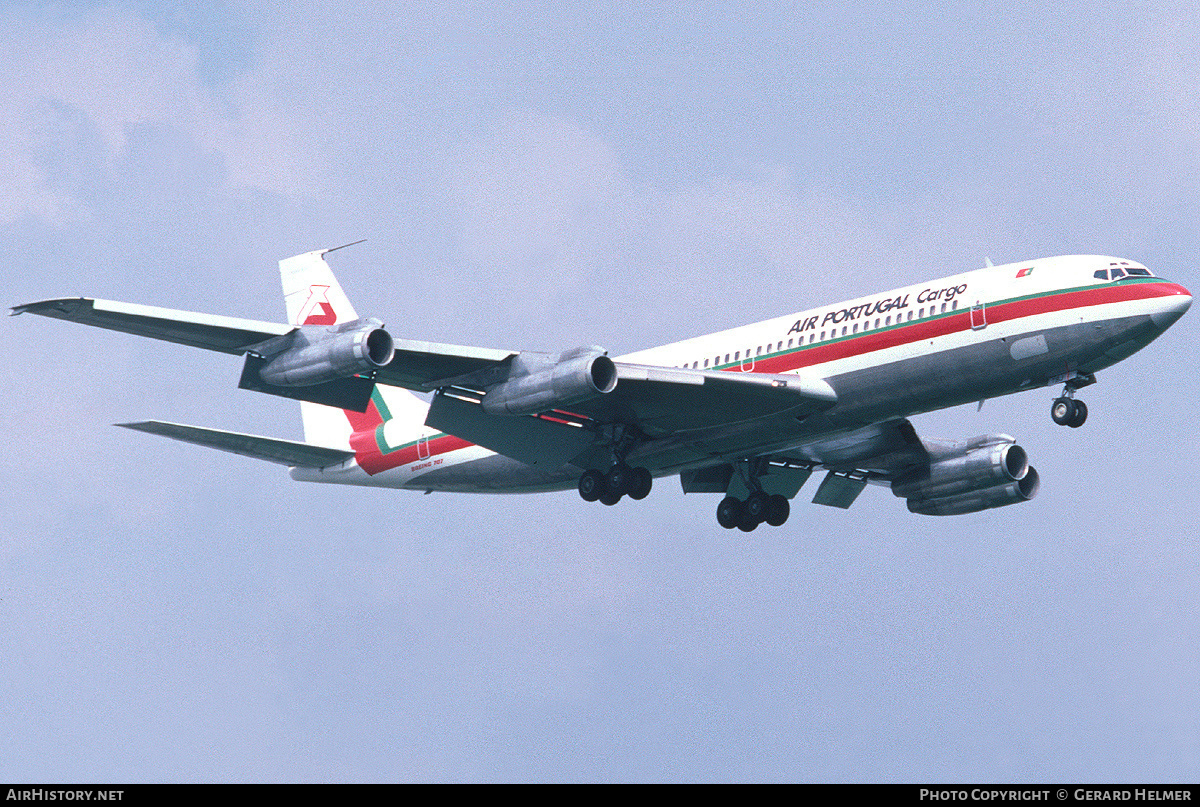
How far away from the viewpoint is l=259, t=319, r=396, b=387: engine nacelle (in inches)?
1528

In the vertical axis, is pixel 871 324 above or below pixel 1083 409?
above

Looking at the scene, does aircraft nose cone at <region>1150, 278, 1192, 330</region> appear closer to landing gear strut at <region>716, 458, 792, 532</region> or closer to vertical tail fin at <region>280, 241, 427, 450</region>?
landing gear strut at <region>716, 458, 792, 532</region>

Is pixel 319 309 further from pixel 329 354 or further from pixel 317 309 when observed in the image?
pixel 329 354

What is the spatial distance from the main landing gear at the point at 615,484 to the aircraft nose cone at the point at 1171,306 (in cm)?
1456

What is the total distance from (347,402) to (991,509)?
21.0 metres

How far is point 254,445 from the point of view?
157ft

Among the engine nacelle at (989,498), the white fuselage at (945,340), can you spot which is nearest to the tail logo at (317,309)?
the white fuselage at (945,340)

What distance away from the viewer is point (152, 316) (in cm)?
3850

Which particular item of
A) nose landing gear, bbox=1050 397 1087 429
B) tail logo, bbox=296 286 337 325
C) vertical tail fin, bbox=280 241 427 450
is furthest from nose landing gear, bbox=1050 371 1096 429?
tail logo, bbox=296 286 337 325

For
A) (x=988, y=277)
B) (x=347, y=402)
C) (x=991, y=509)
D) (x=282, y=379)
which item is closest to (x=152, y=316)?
(x=282, y=379)

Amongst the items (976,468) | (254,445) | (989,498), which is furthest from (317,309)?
(989,498)
